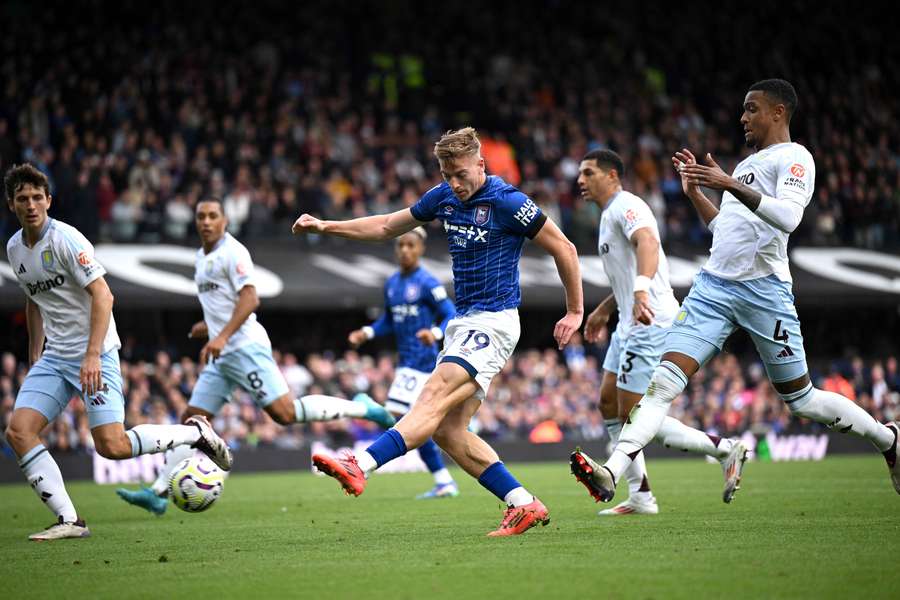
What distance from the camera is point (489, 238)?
7.78m

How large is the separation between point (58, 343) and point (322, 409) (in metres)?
3.06

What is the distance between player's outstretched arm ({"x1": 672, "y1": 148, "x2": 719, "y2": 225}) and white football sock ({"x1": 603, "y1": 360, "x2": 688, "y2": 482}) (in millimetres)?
1225

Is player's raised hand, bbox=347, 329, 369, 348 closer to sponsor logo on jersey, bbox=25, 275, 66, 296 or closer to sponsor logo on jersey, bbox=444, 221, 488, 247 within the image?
sponsor logo on jersey, bbox=25, 275, 66, 296

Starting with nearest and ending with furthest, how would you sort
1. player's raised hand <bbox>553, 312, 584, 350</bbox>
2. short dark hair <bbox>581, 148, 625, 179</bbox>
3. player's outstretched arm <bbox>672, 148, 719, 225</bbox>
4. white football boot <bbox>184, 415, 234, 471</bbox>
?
player's raised hand <bbox>553, 312, 584, 350</bbox>, player's outstretched arm <bbox>672, 148, 719, 225</bbox>, white football boot <bbox>184, 415, 234, 471</bbox>, short dark hair <bbox>581, 148, 625, 179</bbox>

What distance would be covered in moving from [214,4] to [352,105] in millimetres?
4468

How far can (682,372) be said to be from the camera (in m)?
8.18

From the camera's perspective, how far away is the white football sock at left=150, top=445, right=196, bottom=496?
10.8 metres

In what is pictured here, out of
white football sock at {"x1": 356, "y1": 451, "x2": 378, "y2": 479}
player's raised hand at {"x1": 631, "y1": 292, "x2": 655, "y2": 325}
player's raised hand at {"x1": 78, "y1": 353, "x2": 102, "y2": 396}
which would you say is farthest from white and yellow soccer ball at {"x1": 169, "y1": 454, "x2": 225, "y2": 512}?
player's raised hand at {"x1": 631, "y1": 292, "x2": 655, "y2": 325}

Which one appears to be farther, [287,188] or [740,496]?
[287,188]

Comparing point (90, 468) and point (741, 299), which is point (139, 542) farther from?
point (90, 468)

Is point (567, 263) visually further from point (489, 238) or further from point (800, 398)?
point (800, 398)

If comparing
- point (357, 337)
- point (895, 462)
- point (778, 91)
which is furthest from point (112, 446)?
point (895, 462)

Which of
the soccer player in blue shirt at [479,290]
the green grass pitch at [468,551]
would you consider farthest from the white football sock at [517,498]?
the green grass pitch at [468,551]

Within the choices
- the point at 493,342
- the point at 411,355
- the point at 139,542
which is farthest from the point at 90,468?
the point at 493,342
